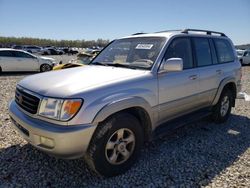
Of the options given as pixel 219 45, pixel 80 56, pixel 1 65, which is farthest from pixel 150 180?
pixel 1 65

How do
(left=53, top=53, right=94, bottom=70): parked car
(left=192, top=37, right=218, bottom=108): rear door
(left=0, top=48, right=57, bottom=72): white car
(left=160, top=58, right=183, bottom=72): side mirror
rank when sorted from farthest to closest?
(left=0, top=48, right=57, bottom=72): white car < (left=53, top=53, right=94, bottom=70): parked car < (left=192, top=37, right=218, bottom=108): rear door < (left=160, top=58, right=183, bottom=72): side mirror

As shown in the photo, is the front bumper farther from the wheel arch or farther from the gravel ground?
the gravel ground

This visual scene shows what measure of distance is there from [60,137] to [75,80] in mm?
805

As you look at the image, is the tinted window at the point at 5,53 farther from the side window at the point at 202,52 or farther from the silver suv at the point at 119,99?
the side window at the point at 202,52

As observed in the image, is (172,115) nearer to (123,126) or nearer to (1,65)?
(123,126)

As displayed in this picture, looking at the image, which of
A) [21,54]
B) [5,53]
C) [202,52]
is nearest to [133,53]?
[202,52]

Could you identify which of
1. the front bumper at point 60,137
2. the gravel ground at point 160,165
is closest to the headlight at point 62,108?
the front bumper at point 60,137

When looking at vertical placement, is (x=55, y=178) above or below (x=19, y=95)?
below

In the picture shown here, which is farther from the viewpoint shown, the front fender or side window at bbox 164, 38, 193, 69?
side window at bbox 164, 38, 193, 69

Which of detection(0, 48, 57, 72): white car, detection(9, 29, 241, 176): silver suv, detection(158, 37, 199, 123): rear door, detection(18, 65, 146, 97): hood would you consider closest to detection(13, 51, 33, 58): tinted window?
detection(0, 48, 57, 72): white car

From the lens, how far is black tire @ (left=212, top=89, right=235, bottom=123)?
554 centimetres

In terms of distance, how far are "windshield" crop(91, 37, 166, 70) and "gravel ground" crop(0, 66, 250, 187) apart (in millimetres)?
1418

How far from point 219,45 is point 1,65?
1257cm

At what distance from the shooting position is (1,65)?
14.4 metres
